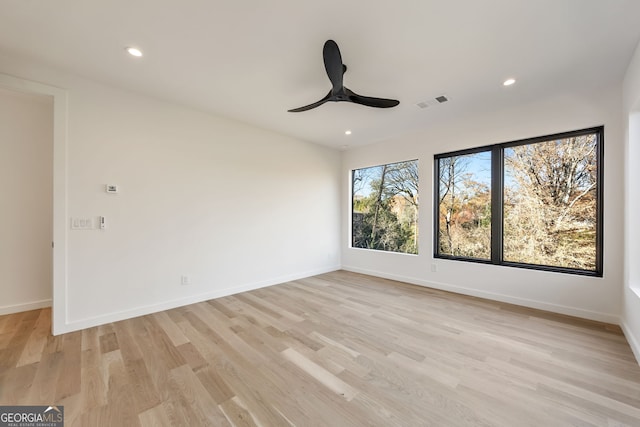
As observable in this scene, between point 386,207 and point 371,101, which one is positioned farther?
point 386,207

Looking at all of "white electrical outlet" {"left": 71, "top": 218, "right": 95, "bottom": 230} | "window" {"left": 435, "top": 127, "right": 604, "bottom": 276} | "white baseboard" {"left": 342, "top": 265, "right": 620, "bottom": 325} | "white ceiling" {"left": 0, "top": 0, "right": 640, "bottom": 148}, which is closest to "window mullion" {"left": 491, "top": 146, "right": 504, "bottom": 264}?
"window" {"left": 435, "top": 127, "right": 604, "bottom": 276}

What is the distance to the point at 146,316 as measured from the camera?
308 centimetres

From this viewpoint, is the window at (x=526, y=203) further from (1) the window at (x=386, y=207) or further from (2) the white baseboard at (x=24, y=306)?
(2) the white baseboard at (x=24, y=306)

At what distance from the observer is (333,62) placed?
2.07 metres

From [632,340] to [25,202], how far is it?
6.91 meters

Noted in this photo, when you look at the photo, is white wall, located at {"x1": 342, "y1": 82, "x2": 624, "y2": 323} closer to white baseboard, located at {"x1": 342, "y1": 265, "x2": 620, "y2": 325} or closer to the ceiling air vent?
white baseboard, located at {"x1": 342, "y1": 265, "x2": 620, "y2": 325}

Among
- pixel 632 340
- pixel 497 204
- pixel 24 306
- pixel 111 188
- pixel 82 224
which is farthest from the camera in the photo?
pixel 497 204

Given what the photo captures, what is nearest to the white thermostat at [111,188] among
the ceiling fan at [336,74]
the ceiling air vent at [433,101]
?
the ceiling fan at [336,74]

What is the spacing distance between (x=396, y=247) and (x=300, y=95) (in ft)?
10.8

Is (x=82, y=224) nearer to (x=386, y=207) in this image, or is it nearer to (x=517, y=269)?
(x=386, y=207)

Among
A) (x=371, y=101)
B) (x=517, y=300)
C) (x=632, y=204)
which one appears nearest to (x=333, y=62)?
(x=371, y=101)

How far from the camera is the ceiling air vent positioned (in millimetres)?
3209

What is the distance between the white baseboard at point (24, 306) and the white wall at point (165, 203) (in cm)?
124

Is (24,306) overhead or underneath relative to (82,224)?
underneath
